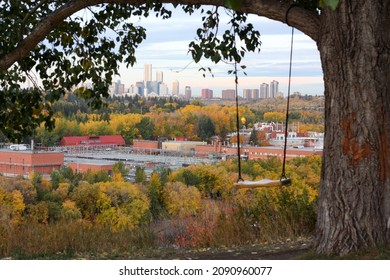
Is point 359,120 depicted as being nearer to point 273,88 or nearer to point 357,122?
point 357,122

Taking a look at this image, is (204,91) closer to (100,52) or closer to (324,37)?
(100,52)

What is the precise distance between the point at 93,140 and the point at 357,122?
5263 cm

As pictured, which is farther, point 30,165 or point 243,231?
point 30,165

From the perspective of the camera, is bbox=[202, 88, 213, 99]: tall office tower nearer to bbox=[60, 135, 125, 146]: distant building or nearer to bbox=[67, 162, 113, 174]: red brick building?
bbox=[60, 135, 125, 146]: distant building

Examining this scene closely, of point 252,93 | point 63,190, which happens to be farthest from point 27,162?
point 252,93

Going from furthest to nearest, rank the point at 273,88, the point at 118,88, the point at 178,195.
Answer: the point at 178,195
the point at 118,88
the point at 273,88

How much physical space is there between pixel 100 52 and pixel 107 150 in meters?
52.6

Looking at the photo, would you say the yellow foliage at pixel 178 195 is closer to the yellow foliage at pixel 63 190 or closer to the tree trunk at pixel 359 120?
the yellow foliage at pixel 63 190

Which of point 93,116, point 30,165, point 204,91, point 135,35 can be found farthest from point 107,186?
point 135,35

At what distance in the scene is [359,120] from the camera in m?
3.97

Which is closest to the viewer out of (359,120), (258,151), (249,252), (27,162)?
(359,120)

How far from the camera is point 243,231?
5.47 m

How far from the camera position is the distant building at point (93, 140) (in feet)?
178

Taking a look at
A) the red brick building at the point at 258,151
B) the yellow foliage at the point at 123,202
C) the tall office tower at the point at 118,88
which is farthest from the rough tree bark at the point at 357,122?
the yellow foliage at the point at 123,202
